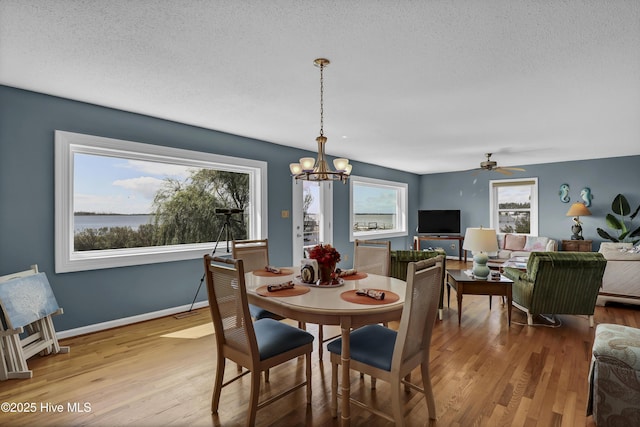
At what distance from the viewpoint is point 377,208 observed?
773cm

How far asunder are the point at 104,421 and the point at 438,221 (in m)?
7.74

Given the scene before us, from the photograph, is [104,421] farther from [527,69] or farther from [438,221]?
[438,221]

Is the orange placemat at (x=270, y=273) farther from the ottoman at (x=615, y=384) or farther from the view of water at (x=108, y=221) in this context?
the ottoman at (x=615, y=384)

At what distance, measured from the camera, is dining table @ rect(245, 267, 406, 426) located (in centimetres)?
185

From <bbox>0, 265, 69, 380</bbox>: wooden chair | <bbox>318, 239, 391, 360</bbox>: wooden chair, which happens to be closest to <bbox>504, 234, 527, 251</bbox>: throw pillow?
<bbox>318, 239, 391, 360</bbox>: wooden chair

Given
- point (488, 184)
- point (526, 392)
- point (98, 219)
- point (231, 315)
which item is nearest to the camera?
point (231, 315)

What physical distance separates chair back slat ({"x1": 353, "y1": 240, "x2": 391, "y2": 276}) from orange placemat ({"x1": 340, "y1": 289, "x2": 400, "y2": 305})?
36.4 inches

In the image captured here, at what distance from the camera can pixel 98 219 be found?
11.9ft

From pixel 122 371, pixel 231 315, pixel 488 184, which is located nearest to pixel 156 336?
pixel 122 371

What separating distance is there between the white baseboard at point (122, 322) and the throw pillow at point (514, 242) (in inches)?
252

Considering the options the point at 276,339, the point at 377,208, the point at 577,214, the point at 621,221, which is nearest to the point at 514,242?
the point at 577,214

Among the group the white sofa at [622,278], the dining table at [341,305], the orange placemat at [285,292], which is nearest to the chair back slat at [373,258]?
the dining table at [341,305]

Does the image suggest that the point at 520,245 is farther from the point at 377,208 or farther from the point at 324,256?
the point at 324,256

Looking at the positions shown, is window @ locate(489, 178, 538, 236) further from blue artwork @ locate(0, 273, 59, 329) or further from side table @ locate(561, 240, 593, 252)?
blue artwork @ locate(0, 273, 59, 329)
